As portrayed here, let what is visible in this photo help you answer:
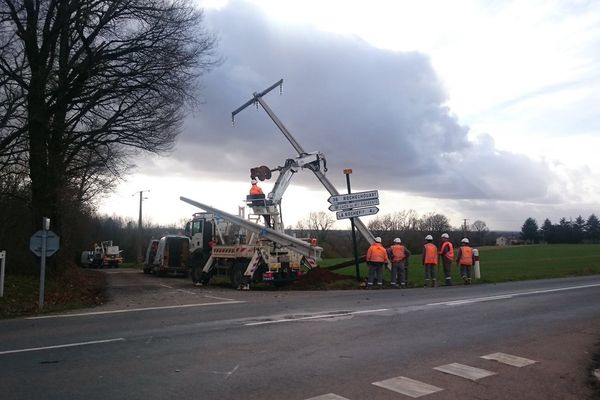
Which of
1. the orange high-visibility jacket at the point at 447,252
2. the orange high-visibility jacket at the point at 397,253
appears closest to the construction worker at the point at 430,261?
the orange high-visibility jacket at the point at 447,252

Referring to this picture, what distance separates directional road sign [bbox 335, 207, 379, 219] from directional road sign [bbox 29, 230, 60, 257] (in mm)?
10973

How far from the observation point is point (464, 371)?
6.89 m

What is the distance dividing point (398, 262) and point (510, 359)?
44.5 feet

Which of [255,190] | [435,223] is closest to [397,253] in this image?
[255,190]

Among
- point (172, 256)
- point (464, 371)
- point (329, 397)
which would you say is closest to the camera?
point (329, 397)

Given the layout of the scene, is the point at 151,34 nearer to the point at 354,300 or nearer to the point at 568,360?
the point at 354,300

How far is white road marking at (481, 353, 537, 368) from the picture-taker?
7330mm

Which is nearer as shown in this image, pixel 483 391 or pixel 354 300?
pixel 483 391

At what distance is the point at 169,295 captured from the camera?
1853cm

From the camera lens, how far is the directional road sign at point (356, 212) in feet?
74.3

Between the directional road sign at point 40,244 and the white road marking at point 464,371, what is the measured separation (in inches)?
459

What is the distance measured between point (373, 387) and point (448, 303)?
8184 millimetres

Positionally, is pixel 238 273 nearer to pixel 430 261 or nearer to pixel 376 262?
pixel 376 262

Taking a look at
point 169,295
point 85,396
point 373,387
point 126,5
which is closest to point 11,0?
point 126,5
